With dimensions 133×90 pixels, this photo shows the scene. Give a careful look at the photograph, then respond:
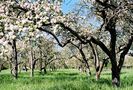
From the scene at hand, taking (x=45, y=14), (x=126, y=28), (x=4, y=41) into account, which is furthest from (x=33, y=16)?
(x=126, y=28)

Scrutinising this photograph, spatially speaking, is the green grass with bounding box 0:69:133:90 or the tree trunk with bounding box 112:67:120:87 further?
the tree trunk with bounding box 112:67:120:87

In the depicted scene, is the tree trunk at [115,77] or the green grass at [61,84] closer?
the green grass at [61,84]

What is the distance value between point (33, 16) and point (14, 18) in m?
0.72

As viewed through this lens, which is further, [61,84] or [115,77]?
[115,77]

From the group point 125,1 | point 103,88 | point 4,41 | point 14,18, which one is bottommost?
point 103,88

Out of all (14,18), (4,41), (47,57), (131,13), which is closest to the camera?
(4,41)

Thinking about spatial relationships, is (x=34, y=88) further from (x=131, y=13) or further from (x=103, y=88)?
(x=131, y=13)

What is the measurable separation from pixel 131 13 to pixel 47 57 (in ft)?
185

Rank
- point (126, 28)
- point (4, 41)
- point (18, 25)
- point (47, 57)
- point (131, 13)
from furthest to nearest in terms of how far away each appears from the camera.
A: point (47, 57)
point (126, 28)
point (131, 13)
point (4, 41)
point (18, 25)

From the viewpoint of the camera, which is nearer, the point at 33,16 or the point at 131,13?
the point at 33,16

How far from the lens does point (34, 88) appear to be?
15.6 m

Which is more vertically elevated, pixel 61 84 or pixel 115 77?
pixel 115 77

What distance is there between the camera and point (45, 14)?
12695 mm

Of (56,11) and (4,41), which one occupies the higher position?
(56,11)
